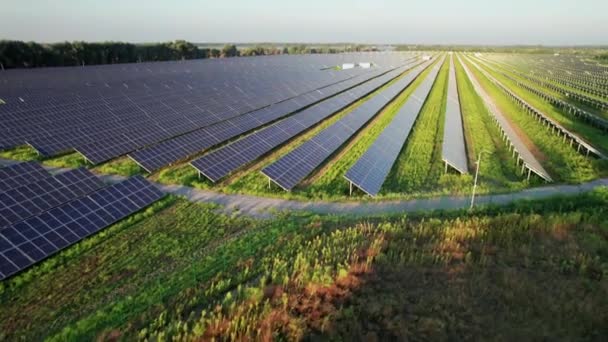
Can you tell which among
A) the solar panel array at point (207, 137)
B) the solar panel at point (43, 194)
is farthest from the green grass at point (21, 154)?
the solar panel at point (43, 194)

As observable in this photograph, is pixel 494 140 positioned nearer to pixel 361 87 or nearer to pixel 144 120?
pixel 144 120

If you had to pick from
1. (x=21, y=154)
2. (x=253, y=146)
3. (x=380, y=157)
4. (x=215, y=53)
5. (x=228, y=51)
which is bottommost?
(x=21, y=154)

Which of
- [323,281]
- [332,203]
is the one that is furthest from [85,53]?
[323,281]

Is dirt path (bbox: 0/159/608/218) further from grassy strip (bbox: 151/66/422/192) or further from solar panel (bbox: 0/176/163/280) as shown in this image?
solar panel (bbox: 0/176/163/280)

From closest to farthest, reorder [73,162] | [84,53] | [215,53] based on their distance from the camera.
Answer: [73,162]
[84,53]
[215,53]

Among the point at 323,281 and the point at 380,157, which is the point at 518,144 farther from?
the point at 323,281

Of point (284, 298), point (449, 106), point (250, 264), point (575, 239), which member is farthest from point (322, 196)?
point (449, 106)

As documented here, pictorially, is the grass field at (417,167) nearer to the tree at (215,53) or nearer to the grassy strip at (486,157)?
the grassy strip at (486,157)

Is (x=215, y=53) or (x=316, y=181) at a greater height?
(x=215, y=53)
